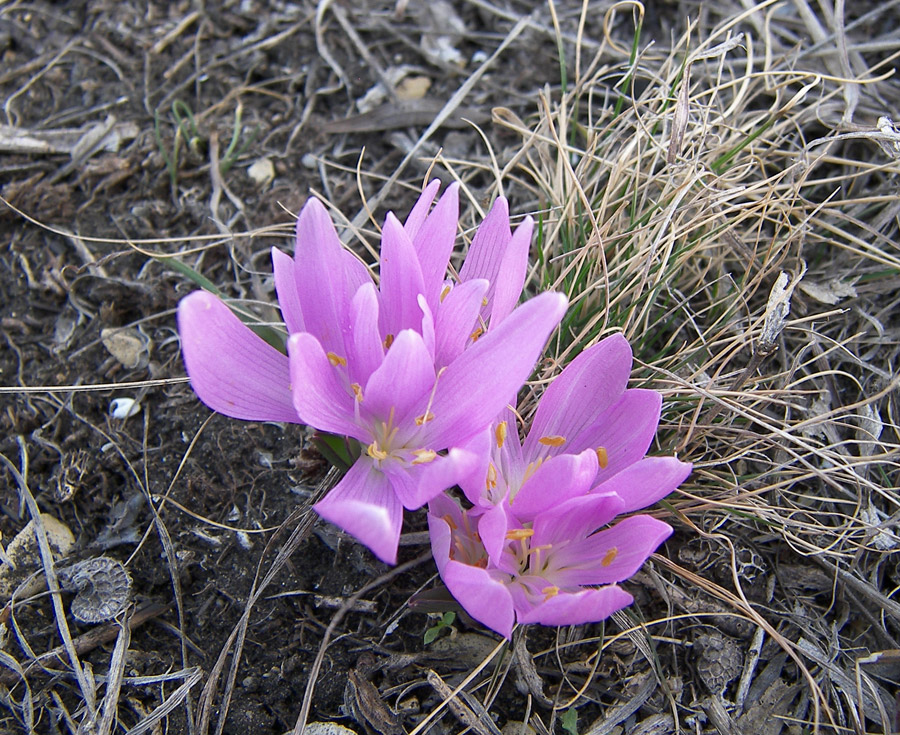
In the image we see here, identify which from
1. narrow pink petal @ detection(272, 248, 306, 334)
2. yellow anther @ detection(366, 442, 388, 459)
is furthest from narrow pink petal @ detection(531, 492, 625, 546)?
narrow pink petal @ detection(272, 248, 306, 334)

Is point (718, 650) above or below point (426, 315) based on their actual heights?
below

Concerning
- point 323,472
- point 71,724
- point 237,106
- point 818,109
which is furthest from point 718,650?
point 237,106

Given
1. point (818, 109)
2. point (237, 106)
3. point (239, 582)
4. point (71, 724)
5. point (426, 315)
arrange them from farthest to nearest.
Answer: point (237, 106), point (818, 109), point (239, 582), point (71, 724), point (426, 315)

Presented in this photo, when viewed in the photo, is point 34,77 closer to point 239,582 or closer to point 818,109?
point 239,582

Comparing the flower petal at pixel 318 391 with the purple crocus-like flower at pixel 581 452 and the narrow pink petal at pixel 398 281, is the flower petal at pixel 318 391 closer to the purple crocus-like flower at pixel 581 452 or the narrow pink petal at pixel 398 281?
the narrow pink petal at pixel 398 281

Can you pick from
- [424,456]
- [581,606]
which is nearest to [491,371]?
[424,456]

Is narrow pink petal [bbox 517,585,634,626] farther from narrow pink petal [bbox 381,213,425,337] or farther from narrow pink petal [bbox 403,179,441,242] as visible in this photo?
narrow pink petal [bbox 403,179,441,242]
